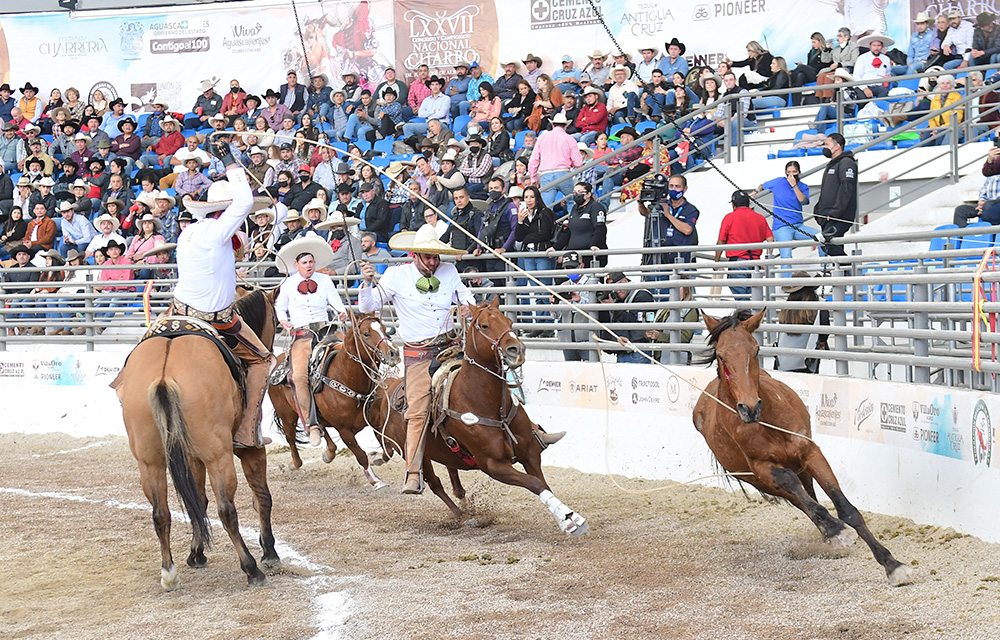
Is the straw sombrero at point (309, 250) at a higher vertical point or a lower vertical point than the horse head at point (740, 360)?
higher

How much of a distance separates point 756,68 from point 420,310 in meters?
11.2

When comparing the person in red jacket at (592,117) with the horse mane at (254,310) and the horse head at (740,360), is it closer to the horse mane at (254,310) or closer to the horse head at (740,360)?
the horse mane at (254,310)

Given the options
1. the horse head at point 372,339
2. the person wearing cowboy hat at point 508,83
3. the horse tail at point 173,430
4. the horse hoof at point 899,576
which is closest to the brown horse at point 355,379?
the horse head at point 372,339

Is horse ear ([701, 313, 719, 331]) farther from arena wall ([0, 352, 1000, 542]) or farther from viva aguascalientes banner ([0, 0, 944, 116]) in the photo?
viva aguascalientes banner ([0, 0, 944, 116])

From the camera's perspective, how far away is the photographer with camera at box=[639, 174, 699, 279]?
1384cm

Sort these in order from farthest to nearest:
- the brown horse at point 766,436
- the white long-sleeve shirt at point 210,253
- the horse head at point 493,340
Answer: the horse head at point 493,340 < the white long-sleeve shirt at point 210,253 < the brown horse at point 766,436

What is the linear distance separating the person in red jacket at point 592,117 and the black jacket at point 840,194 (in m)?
5.88

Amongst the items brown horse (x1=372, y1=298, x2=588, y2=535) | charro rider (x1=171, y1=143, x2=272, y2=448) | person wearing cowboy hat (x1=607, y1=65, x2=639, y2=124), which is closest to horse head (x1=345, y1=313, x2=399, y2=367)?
brown horse (x1=372, y1=298, x2=588, y2=535)

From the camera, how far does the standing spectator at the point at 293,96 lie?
2442cm

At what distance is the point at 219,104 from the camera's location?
26938mm

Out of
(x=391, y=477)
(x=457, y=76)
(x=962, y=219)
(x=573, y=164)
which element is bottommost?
(x=391, y=477)

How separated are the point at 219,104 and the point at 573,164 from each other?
12349 millimetres

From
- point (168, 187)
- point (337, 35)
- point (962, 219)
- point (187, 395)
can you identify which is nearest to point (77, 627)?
point (187, 395)

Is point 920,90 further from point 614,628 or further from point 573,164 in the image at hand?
point 614,628
